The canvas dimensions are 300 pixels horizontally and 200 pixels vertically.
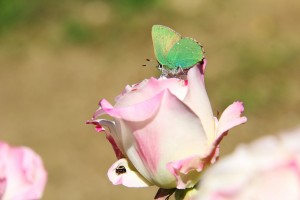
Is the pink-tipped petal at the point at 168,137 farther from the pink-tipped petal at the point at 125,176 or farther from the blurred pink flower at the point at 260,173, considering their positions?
the blurred pink flower at the point at 260,173

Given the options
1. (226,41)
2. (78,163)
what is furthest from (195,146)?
(226,41)

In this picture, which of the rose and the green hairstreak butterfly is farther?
the green hairstreak butterfly

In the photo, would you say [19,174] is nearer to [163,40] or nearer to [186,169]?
[186,169]

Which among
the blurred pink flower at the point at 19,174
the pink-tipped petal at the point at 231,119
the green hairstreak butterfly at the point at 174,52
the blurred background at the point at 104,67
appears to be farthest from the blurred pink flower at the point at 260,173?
the blurred background at the point at 104,67

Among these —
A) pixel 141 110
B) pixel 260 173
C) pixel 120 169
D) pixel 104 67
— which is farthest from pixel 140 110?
pixel 104 67

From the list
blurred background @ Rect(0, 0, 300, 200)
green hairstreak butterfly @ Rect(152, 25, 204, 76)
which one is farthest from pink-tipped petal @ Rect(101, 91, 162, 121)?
blurred background @ Rect(0, 0, 300, 200)

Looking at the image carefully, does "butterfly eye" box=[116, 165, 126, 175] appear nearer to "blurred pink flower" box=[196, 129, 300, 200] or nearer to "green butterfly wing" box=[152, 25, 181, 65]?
"green butterfly wing" box=[152, 25, 181, 65]

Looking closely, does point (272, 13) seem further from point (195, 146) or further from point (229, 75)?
point (195, 146)
